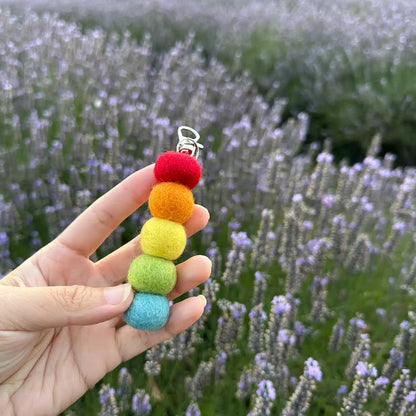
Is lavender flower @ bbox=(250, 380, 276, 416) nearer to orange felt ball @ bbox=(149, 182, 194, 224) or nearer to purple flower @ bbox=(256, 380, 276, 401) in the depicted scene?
purple flower @ bbox=(256, 380, 276, 401)

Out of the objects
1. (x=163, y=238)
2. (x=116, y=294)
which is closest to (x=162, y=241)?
(x=163, y=238)

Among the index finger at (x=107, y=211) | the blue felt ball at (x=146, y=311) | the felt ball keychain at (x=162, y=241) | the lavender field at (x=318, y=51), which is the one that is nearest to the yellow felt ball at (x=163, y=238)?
the felt ball keychain at (x=162, y=241)

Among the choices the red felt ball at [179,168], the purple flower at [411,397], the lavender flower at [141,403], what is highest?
the red felt ball at [179,168]

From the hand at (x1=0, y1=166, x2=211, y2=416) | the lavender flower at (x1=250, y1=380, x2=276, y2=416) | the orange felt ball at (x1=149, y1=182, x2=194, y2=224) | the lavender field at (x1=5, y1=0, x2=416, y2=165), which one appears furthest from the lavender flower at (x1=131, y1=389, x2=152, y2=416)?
the lavender field at (x1=5, y1=0, x2=416, y2=165)

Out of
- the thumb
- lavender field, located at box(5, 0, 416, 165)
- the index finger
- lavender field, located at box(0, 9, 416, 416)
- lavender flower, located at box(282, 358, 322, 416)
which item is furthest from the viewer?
lavender field, located at box(5, 0, 416, 165)

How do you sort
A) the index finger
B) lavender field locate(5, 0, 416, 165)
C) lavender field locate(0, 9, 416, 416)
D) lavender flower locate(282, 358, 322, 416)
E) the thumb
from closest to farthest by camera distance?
the thumb
lavender flower locate(282, 358, 322, 416)
the index finger
lavender field locate(0, 9, 416, 416)
lavender field locate(5, 0, 416, 165)

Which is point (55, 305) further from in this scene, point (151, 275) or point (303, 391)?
point (303, 391)

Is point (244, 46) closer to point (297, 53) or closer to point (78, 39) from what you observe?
point (297, 53)

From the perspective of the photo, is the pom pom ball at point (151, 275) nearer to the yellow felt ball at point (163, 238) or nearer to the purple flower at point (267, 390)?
the yellow felt ball at point (163, 238)
